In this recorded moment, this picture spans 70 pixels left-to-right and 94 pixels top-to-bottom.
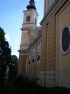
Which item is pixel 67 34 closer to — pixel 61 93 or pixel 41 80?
pixel 61 93

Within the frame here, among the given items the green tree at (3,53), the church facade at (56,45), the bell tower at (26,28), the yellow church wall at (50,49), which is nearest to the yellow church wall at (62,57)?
the church facade at (56,45)

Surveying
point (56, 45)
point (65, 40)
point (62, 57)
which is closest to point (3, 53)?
point (56, 45)

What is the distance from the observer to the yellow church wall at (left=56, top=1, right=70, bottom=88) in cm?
1181

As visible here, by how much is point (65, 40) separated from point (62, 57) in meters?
1.14

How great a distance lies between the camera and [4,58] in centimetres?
3341

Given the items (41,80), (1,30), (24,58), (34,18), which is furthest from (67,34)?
(34,18)

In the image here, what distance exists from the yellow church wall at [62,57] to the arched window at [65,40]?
33cm

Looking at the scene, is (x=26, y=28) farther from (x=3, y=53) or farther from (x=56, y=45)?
(x=56, y=45)

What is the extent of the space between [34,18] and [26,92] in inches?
1313

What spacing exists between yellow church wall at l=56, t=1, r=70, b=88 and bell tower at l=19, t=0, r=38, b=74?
29.4 metres

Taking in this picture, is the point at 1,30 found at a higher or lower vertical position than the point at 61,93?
higher

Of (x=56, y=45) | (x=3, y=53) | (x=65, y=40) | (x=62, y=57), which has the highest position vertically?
(x=3, y=53)

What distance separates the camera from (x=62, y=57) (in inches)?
502

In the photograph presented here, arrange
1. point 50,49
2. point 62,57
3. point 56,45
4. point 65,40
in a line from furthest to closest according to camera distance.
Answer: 1. point 50,49
2. point 56,45
3. point 62,57
4. point 65,40
